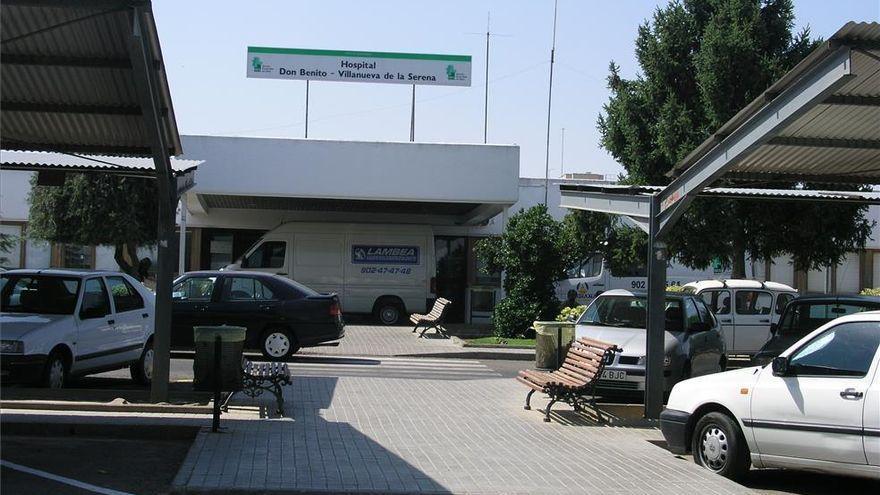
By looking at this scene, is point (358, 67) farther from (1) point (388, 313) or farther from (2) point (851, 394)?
(2) point (851, 394)

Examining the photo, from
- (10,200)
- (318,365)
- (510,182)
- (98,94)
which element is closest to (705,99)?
(510,182)

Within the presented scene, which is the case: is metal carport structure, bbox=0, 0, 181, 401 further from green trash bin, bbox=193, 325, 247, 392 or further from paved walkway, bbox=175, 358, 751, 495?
paved walkway, bbox=175, 358, 751, 495

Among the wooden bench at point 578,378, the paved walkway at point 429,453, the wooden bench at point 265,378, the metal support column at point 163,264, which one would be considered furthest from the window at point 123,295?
the wooden bench at point 578,378

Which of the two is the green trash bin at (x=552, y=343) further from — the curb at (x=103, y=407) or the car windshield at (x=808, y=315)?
the curb at (x=103, y=407)

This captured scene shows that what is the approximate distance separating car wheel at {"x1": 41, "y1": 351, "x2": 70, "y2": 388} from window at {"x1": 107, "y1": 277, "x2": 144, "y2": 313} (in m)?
1.27

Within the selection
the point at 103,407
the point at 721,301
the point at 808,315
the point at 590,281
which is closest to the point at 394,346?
the point at 721,301

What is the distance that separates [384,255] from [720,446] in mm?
19212

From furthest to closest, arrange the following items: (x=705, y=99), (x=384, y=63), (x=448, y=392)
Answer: (x=384, y=63), (x=705, y=99), (x=448, y=392)

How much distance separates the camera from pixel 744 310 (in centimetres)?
1983

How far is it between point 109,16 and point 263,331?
885cm

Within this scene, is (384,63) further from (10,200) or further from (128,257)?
(10,200)

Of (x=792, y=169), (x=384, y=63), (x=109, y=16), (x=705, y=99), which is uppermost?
(x=384, y=63)

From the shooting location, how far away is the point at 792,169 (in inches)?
516

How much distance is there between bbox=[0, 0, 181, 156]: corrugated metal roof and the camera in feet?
30.4
